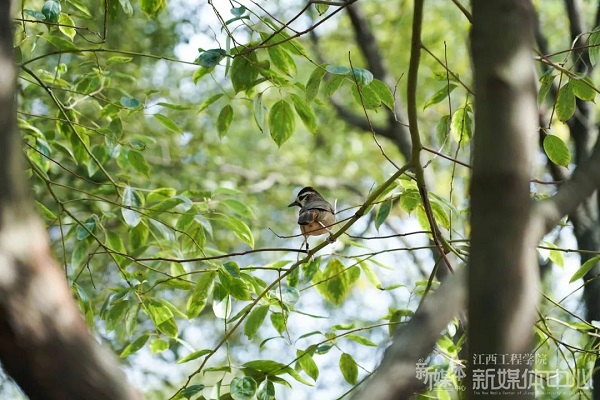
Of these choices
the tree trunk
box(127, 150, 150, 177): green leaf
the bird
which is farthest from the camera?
the bird

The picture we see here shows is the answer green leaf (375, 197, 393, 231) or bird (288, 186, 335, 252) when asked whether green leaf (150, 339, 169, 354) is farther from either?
green leaf (375, 197, 393, 231)

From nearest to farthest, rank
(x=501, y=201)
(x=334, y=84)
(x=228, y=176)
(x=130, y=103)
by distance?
(x=501, y=201) → (x=334, y=84) → (x=130, y=103) → (x=228, y=176)

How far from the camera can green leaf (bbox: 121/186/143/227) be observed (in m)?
3.44

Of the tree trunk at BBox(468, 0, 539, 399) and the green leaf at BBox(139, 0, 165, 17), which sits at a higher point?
the green leaf at BBox(139, 0, 165, 17)

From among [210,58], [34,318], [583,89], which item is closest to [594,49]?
[583,89]

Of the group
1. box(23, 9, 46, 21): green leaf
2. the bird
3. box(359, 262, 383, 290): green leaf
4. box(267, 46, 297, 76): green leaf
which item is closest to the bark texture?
box(267, 46, 297, 76): green leaf

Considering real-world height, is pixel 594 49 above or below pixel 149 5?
below

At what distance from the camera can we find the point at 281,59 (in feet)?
10.0

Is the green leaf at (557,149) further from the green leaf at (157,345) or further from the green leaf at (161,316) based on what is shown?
the green leaf at (157,345)

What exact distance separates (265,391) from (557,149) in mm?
1382

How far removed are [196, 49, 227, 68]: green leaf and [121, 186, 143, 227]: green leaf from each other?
0.75 metres

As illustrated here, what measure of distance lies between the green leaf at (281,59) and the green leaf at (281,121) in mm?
183

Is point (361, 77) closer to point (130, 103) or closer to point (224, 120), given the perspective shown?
point (224, 120)

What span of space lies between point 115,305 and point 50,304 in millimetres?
2035
